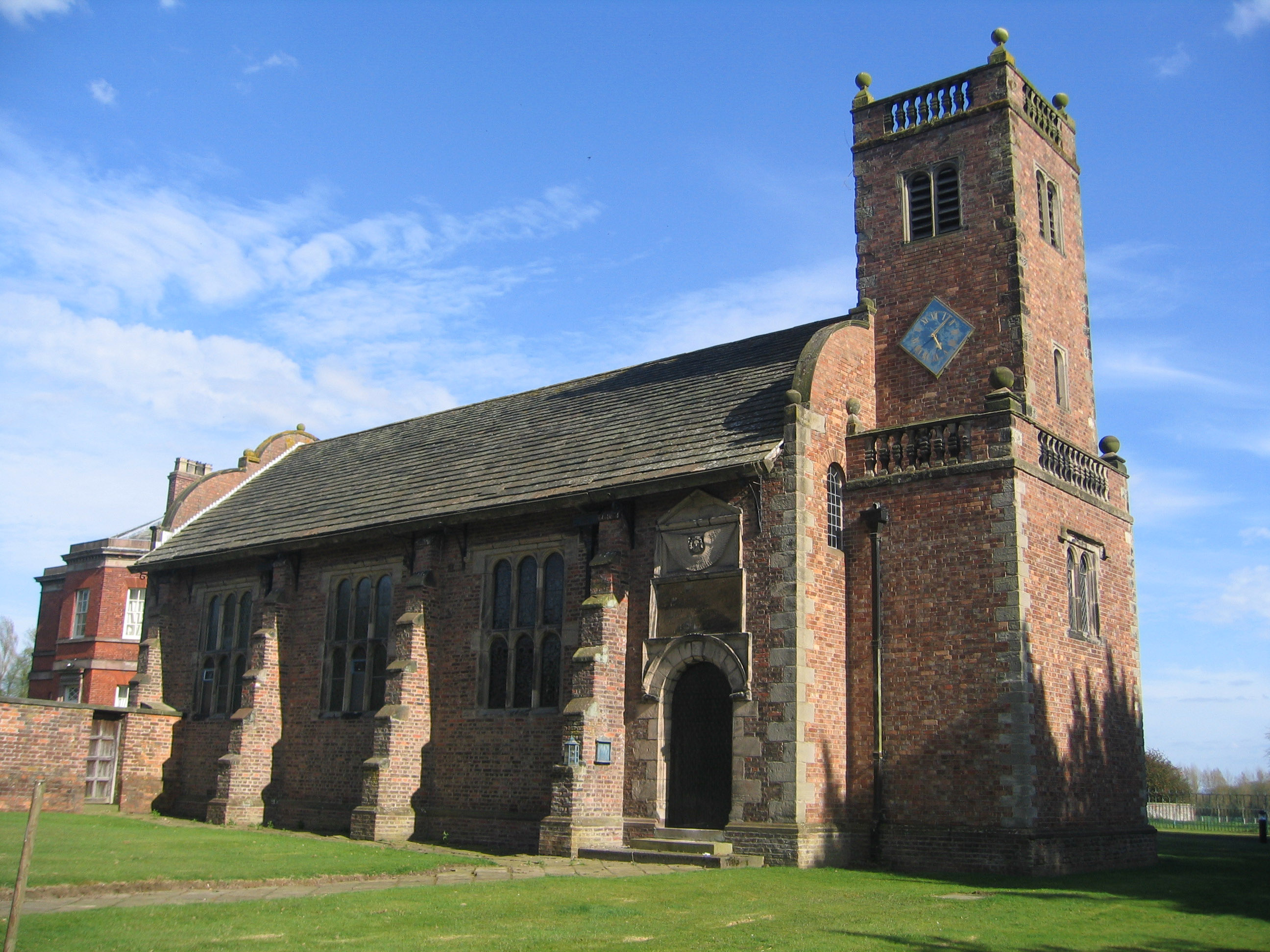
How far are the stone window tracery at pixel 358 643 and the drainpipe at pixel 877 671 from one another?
11172 mm

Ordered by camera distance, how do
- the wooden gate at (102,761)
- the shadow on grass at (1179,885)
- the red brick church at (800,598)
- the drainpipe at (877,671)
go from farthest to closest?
the wooden gate at (102,761)
the drainpipe at (877,671)
the red brick church at (800,598)
the shadow on grass at (1179,885)

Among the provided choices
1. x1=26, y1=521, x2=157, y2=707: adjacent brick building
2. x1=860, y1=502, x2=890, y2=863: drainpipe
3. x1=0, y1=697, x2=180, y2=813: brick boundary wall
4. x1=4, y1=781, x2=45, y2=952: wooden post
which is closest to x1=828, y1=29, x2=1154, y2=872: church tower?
x1=860, y1=502, x2=890, y2=863: drainpipe

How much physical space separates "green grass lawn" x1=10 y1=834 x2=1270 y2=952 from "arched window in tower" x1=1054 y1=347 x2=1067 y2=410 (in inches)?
384

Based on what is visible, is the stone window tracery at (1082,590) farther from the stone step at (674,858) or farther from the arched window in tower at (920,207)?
the stone step at (674,858)

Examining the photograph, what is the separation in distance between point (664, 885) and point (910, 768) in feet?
18.9

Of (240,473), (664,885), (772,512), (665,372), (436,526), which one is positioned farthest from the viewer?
(240,473)

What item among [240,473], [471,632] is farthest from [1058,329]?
[240,473]

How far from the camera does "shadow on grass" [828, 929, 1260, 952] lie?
411 inches

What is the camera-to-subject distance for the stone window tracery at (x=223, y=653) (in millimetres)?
29109

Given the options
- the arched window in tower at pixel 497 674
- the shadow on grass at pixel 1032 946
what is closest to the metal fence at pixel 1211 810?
the arched window in tower at pixel 497 674

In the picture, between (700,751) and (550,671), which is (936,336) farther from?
(550,671)

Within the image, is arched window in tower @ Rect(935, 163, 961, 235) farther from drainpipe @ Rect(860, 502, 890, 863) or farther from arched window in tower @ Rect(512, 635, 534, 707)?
arched window in tower @ Rect(512, 635, 534, 707)

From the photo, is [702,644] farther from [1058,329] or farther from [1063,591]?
[1058,329]

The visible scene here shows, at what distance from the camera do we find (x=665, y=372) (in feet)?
86.9
